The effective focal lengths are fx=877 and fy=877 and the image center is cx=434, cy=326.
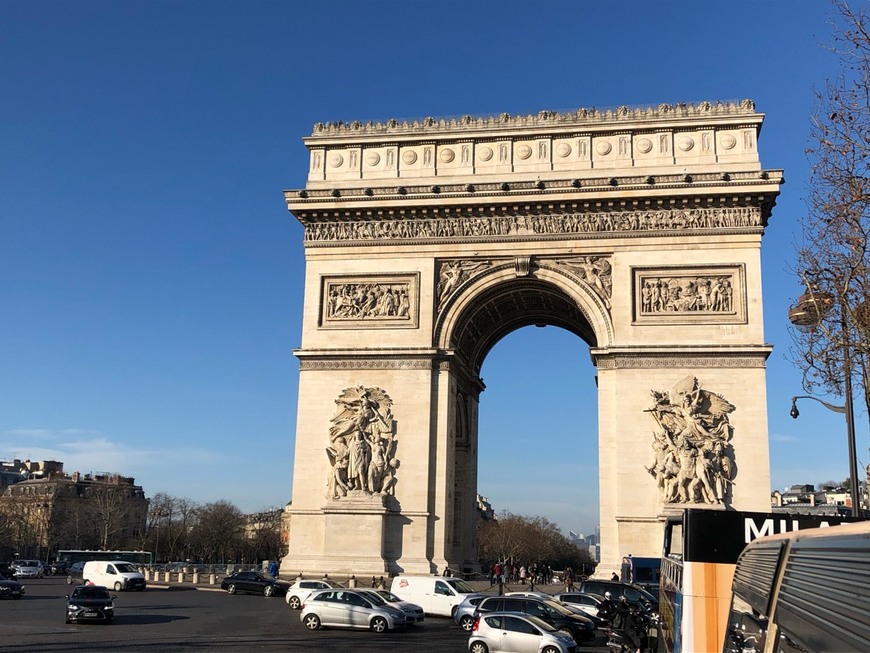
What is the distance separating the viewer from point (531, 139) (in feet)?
106

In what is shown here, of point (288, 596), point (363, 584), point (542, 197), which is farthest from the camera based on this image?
point (542, 197)

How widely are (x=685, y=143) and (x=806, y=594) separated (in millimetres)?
28153

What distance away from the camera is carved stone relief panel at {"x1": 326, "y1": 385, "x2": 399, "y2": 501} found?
30.4 m

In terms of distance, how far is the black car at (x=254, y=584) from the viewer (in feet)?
107

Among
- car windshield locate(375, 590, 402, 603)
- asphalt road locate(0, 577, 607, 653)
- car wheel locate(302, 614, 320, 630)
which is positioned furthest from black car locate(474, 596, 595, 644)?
car wheel locate(302, 614, 320, 630)

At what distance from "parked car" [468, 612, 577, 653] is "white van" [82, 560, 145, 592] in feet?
78.8

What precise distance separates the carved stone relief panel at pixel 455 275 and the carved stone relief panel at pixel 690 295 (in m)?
5.59

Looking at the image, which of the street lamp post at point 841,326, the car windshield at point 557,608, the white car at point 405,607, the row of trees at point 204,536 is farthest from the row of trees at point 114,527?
the street lamp post at point 841,326

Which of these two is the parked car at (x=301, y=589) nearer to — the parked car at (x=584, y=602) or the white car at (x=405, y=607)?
the white car at (x=405, y=607)

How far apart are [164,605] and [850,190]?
25.6 m

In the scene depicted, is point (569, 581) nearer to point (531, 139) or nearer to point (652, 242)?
point (652, 242)

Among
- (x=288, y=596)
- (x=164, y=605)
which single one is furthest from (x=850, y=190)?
(x=164, y=605)

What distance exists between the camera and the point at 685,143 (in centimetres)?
3105

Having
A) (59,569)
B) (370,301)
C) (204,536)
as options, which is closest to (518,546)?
(204,536)
